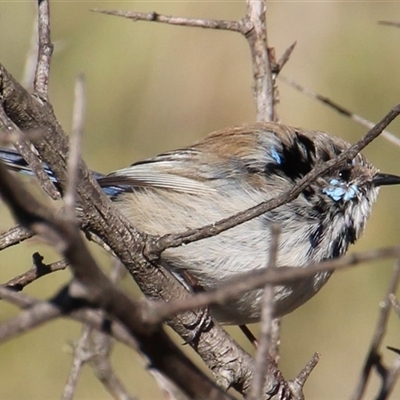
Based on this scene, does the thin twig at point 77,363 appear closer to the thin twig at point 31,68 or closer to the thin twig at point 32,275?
the thin twig at point 32,275

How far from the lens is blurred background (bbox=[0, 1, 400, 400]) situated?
6.96m

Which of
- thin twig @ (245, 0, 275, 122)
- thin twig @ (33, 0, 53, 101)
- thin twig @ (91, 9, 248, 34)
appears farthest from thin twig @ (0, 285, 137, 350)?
thin twig @ (245, 0, 275, 122)

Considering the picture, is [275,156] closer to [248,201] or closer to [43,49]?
[248,201]

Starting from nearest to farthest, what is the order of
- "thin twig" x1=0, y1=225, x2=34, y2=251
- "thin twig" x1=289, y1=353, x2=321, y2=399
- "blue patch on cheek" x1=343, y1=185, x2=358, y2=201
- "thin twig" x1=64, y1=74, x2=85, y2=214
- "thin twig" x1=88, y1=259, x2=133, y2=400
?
Answer: "thin twig" x1=64, y1=74, x2=85, y2=214
"thin twig" x1=88, y1=259, x2=133, y2=400
"thin twig" x1=0, y1=225, x2=34, y2=251
"thin twig" x1=289, y1=353, x2=321, y2=399
"blue patch on cheek" x1=343, y1=185, x2=358, y2=201

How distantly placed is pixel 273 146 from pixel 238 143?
7.6 inches

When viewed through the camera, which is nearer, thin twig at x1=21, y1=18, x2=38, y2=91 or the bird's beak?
thin twig at x1=21, y1=18, x2=38, y2=91

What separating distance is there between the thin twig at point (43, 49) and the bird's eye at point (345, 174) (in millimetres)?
1981

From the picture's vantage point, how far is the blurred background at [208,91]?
22.8ft

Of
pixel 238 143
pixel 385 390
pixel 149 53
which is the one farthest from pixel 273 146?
pixel 149 53

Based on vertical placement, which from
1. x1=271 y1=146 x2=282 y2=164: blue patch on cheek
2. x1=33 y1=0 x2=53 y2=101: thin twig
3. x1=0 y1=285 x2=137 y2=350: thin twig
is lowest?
x1=271 y1=146 x2=282 y2=164: blue patch on cheek

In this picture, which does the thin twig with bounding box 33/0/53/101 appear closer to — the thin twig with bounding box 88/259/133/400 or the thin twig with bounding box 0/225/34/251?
the thin twig with bounding box 0/225/34/251

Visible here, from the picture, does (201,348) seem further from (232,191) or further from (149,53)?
(149,53)

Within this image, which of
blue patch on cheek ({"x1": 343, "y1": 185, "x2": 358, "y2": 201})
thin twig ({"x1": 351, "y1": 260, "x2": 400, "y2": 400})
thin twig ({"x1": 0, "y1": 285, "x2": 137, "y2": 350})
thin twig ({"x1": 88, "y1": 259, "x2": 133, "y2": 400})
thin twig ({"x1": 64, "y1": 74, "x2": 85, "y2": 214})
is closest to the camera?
thin twig ({"x1": 0, "y1": 285, "x2": 137, "y2": 350})

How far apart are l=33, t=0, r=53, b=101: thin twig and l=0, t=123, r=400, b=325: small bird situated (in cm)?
Result: 129
